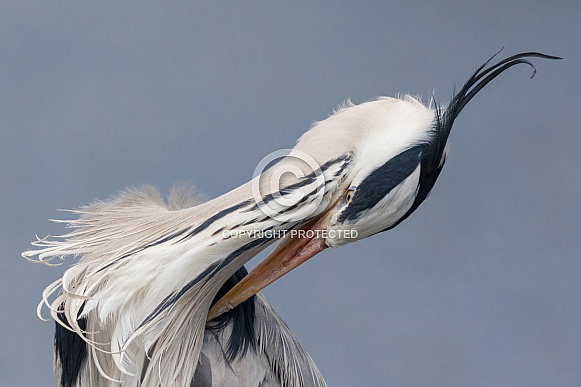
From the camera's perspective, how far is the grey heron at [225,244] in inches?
47.8

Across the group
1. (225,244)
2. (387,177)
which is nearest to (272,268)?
(225,244)

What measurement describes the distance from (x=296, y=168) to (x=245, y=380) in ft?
1.31

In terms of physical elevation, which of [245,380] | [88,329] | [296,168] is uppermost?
[296,168]

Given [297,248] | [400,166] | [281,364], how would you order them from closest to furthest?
[400,166] < [297,248] < [281,364]

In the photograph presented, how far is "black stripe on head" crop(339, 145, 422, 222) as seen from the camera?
1208mm

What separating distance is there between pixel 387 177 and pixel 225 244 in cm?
24

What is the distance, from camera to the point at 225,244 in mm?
1222

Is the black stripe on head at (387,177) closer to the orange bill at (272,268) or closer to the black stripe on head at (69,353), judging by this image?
the orange bill at (272,268)

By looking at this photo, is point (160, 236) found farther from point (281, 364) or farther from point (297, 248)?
point (281, 364)

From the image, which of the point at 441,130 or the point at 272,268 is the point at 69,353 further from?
the point at 441,130

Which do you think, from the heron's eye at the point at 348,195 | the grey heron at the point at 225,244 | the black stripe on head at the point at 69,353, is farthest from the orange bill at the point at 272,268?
the black stripe on head at the point at 69,353

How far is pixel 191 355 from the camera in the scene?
1.37m

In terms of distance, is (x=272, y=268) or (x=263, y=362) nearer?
(x=272, y=268)

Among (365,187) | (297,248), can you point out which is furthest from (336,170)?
(297,248)
